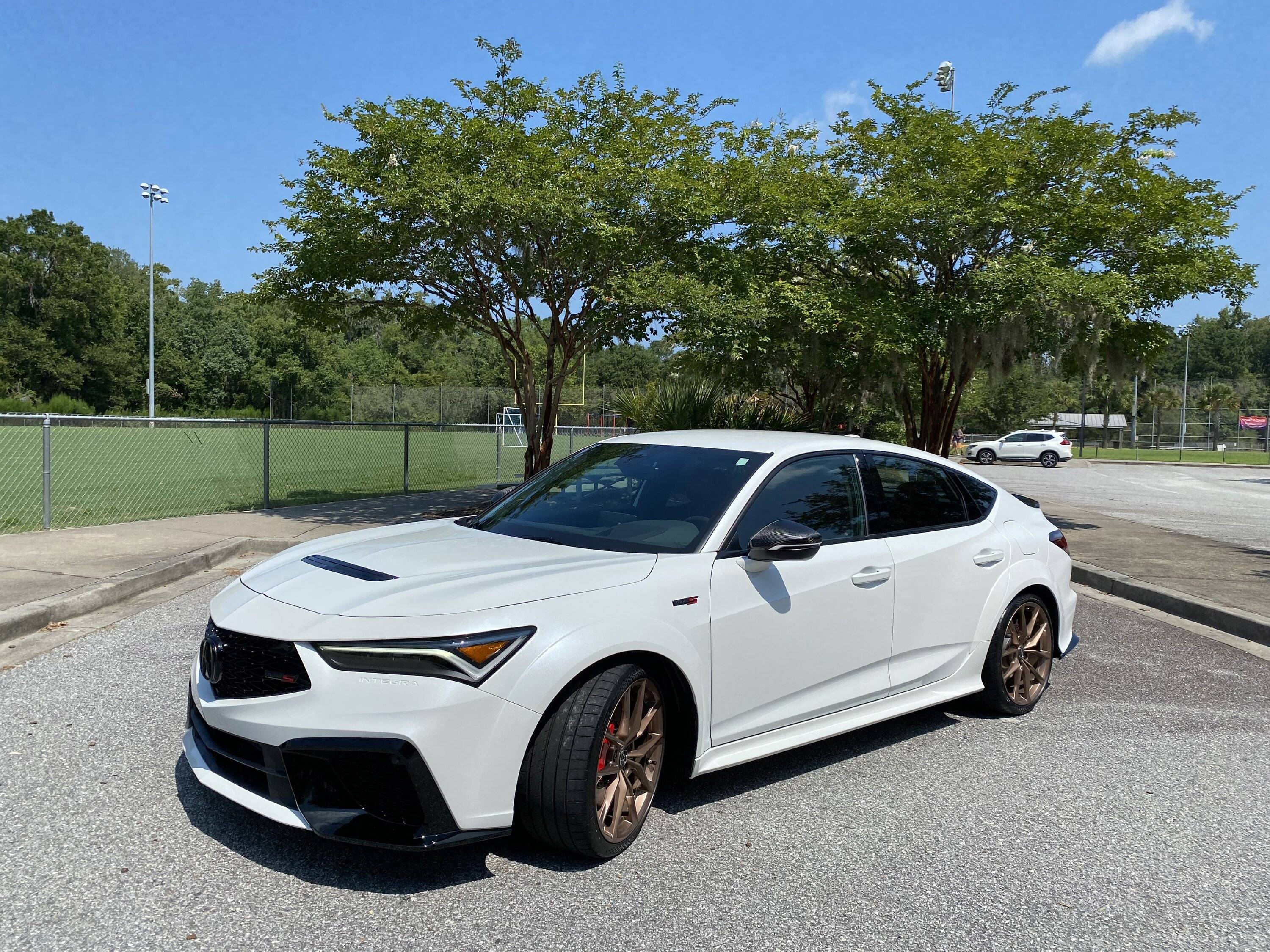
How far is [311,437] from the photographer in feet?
89.4

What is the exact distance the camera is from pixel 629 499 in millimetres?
4562

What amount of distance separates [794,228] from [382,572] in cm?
1179

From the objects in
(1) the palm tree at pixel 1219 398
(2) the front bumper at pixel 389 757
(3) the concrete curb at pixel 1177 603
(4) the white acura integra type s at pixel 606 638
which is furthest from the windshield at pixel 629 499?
(1) the palm tree at pixel 1219 398

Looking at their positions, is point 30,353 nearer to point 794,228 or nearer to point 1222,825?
point 794,228

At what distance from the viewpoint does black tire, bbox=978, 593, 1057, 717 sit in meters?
5.23

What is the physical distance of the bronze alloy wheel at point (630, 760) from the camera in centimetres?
352

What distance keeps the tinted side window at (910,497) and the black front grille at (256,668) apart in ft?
8.88

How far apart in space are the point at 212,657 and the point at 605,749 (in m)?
1.47

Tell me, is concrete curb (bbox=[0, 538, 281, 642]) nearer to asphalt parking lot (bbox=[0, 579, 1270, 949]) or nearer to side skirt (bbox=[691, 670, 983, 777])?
asphalt parking lot (bbox=[0, 579, 1270, 949])

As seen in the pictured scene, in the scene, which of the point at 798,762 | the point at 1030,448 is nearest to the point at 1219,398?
the point at 1030,448

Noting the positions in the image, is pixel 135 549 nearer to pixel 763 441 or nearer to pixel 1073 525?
pixel 763 441

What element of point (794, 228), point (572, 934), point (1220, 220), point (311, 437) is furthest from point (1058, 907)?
point (311, 437)

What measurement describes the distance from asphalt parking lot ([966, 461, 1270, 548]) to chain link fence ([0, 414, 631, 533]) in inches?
384

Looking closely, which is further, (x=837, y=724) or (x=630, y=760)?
(x=837, y=724)
